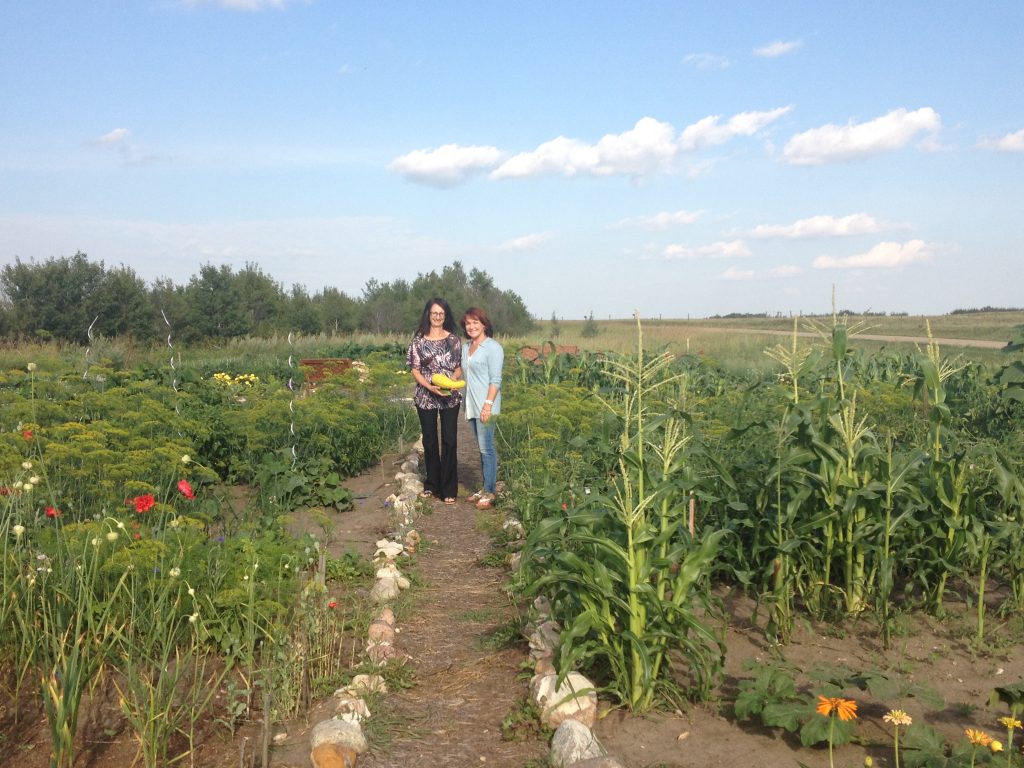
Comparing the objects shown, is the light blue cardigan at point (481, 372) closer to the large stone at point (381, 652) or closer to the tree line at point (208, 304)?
the large stone at point (381, 652)

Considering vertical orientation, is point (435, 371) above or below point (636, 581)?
above

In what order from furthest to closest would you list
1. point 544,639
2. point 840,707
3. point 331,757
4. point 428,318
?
point 428,318
point 544,639
point 331,757
point 840,707

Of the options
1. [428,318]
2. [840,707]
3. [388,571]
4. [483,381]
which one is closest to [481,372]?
[483,381]

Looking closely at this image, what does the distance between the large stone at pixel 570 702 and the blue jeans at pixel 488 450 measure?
4492mm

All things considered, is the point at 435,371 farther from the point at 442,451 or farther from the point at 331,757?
the point at 331,757

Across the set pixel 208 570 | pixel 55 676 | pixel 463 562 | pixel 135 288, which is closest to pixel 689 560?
pixel 208 570

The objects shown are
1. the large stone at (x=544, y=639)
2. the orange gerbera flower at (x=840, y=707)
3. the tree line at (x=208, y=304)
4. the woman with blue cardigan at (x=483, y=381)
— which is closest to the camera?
the orange gerbera flower at (x=840, y=707)

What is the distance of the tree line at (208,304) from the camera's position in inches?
1249

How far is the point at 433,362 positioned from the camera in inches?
338

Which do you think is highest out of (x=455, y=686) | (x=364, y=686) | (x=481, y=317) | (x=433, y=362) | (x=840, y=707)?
(x=481, y=317)

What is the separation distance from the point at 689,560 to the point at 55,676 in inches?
109

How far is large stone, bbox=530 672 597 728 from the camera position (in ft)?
12.8

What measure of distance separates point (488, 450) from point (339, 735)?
196 inches

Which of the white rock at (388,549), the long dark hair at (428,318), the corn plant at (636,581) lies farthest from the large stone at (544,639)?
the long dark hair at (428,318)
